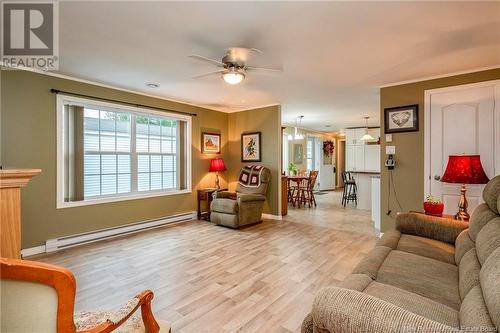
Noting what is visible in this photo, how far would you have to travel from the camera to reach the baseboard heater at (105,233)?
349 cm

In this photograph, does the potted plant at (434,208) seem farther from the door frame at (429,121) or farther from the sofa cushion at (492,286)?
the sofa cushion at (492,286)

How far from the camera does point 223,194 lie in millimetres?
5215

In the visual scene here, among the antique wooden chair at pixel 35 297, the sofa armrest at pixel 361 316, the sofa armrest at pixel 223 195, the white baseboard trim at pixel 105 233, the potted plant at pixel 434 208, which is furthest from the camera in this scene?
the sofa armrest at pixel 223 195

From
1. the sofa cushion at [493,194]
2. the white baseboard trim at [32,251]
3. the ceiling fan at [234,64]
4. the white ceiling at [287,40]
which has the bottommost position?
the white baseboard trim at [32,251]

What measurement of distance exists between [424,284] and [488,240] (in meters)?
0.44

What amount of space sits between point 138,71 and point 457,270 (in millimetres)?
3918

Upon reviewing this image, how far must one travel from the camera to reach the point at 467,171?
249cm

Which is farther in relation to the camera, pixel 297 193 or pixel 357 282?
pixel 297 193

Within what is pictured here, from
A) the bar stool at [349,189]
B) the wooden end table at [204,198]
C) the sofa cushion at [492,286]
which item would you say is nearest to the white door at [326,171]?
the bar stool at [349,189]

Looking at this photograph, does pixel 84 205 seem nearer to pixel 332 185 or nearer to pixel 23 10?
pixel 23 10

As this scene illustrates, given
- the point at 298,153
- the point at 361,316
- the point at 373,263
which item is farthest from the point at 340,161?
the point at 361,316

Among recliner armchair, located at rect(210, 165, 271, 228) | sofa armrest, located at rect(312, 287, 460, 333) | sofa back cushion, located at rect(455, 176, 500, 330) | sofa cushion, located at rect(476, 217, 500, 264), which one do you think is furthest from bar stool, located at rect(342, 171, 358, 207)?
sofa armrest, located at rect(312, 287, 460, 333)

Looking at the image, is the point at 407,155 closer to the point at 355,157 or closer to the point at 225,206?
the point at 225,206

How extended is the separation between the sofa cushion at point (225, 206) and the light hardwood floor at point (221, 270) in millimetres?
341
